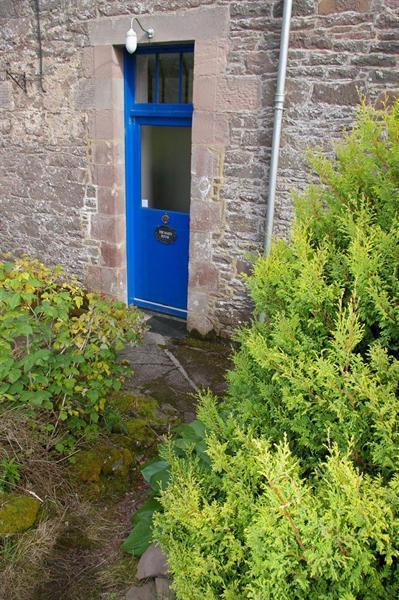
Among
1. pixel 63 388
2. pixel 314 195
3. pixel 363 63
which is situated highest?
pixel 363 63

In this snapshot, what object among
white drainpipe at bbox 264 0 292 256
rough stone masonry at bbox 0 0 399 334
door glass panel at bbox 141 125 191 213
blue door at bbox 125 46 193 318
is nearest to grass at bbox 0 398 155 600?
rough stone masonry at bbox 0 0 399 334

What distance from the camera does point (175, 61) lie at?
211 inches

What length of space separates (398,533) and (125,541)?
2.02 meters

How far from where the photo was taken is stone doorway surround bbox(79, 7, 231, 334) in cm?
478

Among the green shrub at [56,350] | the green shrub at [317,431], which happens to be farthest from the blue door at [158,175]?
the green shrub at [317,431]

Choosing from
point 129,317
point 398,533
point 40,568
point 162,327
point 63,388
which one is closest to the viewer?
point 398,533

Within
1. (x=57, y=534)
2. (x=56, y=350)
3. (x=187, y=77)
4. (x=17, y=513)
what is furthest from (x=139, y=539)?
(x=187, y=77)

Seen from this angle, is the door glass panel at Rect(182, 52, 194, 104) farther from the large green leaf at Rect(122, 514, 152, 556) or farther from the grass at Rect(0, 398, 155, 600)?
the large green leaf at Rect(122, 514, 152, 556)

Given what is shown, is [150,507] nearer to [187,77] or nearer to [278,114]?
[278,114]

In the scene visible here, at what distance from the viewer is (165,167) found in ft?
19.2

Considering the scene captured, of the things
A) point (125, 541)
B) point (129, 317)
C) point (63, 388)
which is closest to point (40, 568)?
point (125, 541)

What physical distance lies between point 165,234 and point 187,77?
1.77 meters

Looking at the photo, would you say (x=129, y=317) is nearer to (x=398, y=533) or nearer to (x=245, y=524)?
(x=245, y=524)

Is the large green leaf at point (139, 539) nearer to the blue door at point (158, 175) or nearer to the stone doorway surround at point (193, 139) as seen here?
the stone doorway surround at point (193, 139)
